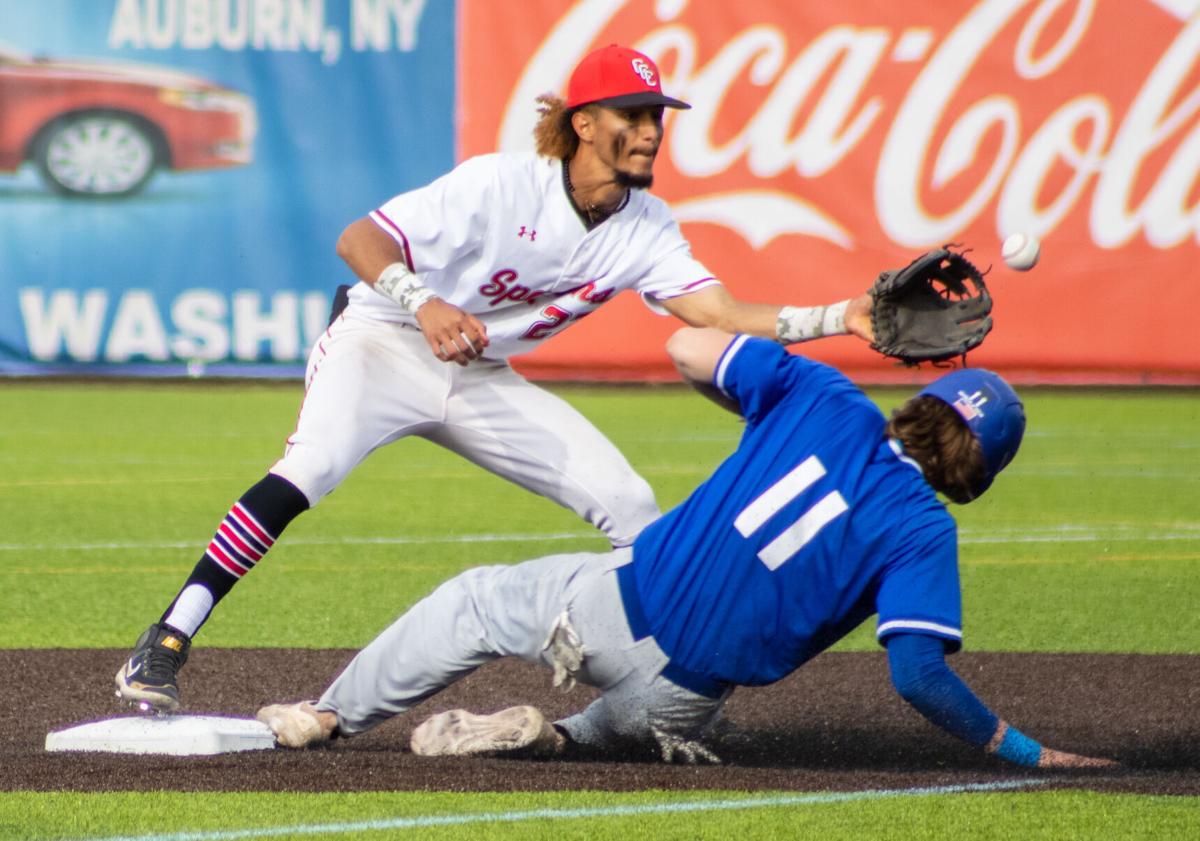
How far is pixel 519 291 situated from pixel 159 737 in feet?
6.17

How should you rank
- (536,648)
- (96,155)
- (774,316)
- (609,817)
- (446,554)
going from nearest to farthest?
(609,817) < (536,648) < (774,316) < (446,554) < (96,155)

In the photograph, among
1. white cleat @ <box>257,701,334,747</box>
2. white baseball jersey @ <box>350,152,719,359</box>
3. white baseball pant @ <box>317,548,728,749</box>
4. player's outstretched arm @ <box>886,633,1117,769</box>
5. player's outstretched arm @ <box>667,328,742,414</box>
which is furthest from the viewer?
white baseball jersey @ <box>350,152,719,359</box>

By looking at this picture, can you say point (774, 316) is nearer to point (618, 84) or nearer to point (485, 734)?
point (618, 84)

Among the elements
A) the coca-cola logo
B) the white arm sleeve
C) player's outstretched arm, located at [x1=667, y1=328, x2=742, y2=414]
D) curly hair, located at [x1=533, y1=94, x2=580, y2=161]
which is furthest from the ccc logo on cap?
the coca-cola logo

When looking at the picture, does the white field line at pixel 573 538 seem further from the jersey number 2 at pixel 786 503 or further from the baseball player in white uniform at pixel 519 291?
the jersey number 2 at pixel 786 503

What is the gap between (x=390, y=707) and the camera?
16.9ft

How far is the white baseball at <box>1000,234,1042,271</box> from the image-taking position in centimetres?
577

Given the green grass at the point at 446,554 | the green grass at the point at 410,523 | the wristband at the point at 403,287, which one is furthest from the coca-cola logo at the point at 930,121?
the wristband at the point at 403,287

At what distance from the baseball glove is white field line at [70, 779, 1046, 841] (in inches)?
49.8

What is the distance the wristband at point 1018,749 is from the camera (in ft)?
15.0

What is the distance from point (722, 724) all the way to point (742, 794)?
1.15 metres

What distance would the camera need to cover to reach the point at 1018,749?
460 cm

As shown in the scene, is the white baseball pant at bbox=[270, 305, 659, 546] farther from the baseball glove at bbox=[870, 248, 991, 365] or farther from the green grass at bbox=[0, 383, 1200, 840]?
the green grass at bbox=[0, 383, 1200, 840]

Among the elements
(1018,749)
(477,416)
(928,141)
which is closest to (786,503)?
(1018,749)
